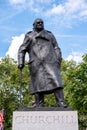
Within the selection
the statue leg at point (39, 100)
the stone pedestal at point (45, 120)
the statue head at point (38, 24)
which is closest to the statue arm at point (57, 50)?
the statue head at point (38, 24)

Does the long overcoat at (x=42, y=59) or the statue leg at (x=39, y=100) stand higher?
the long overcoat at (x=42, y=59)

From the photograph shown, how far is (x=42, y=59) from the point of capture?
11844 mm

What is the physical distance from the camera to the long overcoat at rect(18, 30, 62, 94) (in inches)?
457

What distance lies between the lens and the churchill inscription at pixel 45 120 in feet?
35.4

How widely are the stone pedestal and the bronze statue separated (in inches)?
19.9

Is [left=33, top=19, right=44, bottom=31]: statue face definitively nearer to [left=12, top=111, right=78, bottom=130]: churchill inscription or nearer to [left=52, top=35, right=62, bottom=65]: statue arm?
[left=52, top=35, right=62, bottom=65]: statue arm

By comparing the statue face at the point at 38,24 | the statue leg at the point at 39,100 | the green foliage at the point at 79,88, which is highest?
the green foliage at the point at 79,88

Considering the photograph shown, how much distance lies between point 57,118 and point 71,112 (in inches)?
16.2

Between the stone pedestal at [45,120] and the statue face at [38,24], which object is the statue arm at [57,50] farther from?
the stone pedestal at [45,120]

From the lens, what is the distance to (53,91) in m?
11.6

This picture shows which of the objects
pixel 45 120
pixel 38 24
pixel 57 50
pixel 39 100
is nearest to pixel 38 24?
pixel 38 24

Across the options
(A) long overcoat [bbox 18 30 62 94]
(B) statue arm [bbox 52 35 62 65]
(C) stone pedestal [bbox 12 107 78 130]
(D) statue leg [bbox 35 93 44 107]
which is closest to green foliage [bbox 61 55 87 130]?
(B) statue arm [bbox 52 35 62 65]

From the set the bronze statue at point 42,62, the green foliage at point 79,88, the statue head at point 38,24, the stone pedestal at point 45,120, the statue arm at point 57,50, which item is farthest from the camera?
the green foliage at point 79,88

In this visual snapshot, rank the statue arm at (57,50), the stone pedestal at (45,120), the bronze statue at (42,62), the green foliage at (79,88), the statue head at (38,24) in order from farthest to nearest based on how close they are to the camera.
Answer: the green foliage at (79,88) → the statue head at (38,24) → the statue arm at (57,50) → the bronze statue at (42,62) → the stone pedestal at (45,120)
